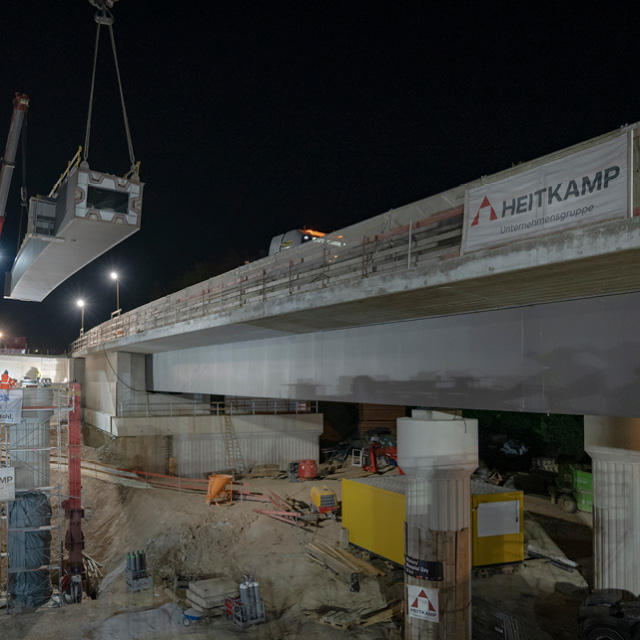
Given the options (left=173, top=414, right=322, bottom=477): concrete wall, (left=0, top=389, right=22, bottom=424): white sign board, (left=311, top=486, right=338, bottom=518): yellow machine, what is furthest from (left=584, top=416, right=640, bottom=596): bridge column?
(left=173, top=414, right=322, bottom=477): concrete wall

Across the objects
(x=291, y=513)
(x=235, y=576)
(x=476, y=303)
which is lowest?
(x=235, y=576)

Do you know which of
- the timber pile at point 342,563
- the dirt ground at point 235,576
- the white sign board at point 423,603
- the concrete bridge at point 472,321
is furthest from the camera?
the timber pile at point 342,563

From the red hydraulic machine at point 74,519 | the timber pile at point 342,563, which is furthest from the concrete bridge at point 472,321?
the red hydraulic machine at point 74,519

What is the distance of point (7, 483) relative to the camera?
18.6m

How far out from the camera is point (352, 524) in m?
19.3

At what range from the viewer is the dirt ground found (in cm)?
1398

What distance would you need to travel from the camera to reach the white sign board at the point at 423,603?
11.7 metres

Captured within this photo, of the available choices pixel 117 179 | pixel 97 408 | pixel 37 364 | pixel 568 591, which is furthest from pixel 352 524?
pixel 37 364

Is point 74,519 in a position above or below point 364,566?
above

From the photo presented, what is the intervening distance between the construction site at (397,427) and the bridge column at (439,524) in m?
0.05

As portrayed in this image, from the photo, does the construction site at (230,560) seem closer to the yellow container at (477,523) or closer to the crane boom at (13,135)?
the yellow container at (477,523)

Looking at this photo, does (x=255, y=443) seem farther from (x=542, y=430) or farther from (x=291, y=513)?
(x=542, y=430)

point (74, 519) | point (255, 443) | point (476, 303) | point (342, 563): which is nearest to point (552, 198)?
point (476, 303)

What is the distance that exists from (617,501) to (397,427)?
23.4 ft
